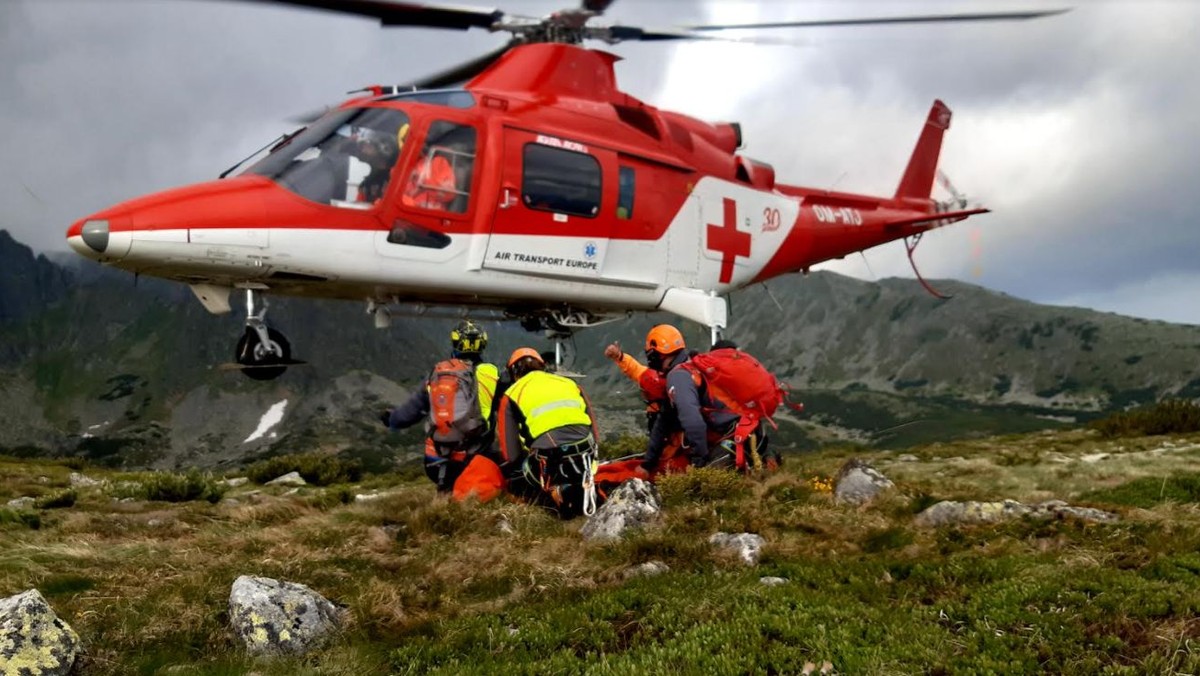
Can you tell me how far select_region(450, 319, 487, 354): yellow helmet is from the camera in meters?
11.6

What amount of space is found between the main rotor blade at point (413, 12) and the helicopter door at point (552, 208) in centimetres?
225

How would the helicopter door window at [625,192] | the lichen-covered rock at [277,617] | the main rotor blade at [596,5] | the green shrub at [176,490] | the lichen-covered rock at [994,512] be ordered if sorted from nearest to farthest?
1. the lichen-covered rock at [277,617]
2. the lichen-covered rock at [994,512]
3. the main rotor blade at [596,5]
4. the helicopter door window at [625,192]
5. the green shrub at [176,490]

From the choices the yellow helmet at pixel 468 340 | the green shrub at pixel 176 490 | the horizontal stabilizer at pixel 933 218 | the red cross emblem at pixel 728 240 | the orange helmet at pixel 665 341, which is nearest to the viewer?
the orange helmet at pixel 665 341

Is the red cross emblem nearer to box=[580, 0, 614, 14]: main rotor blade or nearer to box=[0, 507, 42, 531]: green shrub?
box=[580, 0, 614, 14]: main rotor blade

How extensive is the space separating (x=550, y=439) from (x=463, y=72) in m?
9.94

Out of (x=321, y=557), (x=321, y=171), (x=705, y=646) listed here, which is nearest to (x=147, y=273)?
(x=321, y=171)

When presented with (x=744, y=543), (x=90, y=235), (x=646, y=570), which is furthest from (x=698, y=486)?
(x=90, y=235)

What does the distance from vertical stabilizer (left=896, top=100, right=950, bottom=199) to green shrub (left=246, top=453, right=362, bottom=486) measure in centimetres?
1872

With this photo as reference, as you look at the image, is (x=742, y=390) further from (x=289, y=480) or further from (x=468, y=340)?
(x=289, y=480)

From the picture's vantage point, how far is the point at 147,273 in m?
10.8

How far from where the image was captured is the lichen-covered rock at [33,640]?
473 centimetres

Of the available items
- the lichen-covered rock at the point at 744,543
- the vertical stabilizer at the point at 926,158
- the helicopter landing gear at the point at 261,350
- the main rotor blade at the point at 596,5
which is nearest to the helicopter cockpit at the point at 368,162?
the helicopter landing gear at the point at 261,350

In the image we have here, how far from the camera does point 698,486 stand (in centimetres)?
945

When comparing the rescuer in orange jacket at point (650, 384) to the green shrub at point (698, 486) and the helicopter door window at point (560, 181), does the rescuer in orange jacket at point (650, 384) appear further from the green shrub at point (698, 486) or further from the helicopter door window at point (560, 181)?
the helicopter door window at point (560, 181)
